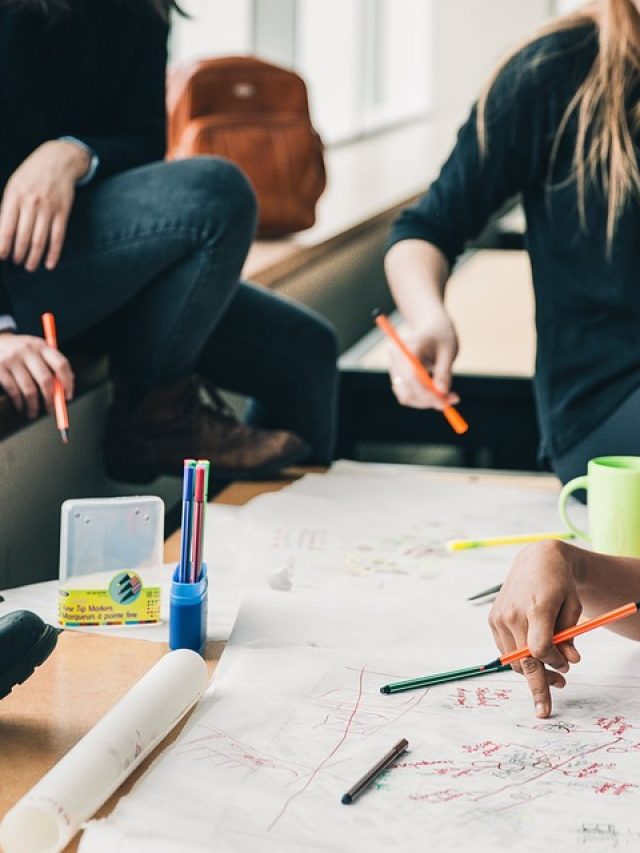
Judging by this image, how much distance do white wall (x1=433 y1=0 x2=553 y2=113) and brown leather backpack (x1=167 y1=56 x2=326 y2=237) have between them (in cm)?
407

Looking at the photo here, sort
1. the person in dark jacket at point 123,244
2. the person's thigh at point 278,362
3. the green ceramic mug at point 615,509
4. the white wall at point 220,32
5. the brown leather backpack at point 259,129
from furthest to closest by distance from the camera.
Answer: the white wall at point 220,32, the brown leather backpack at point 259,129, the person's thigh at point 278,362, the person in dark jacket at point 123,244, the green ceramic mug at point 615,509

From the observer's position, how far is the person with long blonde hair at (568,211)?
1.42m

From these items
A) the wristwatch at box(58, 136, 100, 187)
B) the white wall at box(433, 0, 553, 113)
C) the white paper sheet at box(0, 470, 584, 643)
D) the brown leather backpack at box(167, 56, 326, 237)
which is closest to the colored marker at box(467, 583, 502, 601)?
the white paper sheet at box(0, 470, 584, 643)

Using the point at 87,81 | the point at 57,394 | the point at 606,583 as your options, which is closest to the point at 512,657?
the point at 606,583

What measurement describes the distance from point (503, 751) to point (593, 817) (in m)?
0.09

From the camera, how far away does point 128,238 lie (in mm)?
1375

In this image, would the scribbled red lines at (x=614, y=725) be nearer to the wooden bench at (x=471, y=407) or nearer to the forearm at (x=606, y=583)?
the forearm at (x=606, y=583)

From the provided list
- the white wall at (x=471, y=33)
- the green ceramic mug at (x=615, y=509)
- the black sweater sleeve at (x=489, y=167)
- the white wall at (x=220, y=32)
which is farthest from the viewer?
the white wall at (x=471, y=33)

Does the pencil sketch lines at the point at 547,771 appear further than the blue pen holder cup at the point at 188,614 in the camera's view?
No

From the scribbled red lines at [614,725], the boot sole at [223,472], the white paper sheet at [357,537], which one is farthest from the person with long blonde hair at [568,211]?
the scribbled red lines at [614,725]

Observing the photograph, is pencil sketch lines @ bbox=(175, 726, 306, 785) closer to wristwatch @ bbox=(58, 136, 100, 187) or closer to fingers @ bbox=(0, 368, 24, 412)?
fingers @ bbox=(0, 368, 24, 412)

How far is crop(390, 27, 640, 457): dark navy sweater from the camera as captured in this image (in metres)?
→ 1.45

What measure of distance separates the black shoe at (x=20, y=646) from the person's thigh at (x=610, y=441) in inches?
31.1

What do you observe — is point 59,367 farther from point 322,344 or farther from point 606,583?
point 606,583
